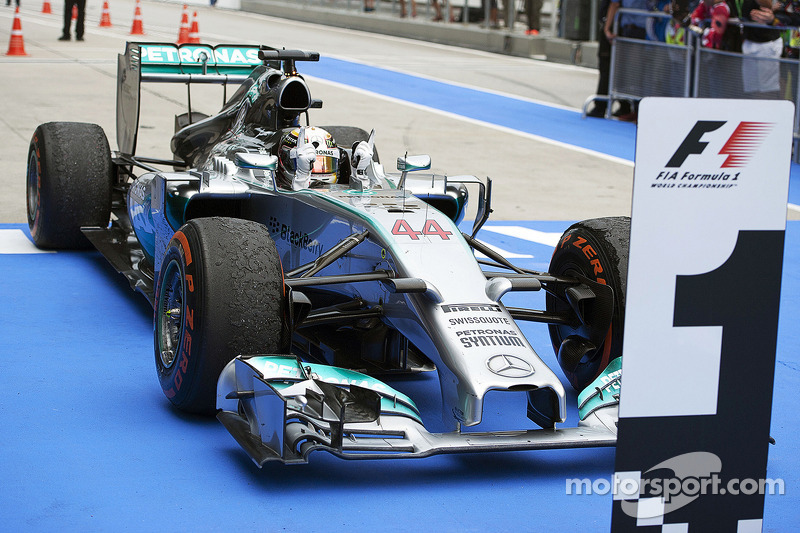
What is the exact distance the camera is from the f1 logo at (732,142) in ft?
10.7

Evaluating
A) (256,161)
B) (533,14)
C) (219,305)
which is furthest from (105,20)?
(219,305)

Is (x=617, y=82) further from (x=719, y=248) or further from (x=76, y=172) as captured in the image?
(x=719, y=248)

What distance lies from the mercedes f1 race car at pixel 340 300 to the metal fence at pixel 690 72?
300 inches

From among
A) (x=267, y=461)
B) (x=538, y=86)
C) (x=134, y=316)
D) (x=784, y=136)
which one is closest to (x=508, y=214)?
(x=134, y=316)

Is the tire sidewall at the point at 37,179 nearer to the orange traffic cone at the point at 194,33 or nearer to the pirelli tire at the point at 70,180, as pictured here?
the pirelli tire at the point at 70,180

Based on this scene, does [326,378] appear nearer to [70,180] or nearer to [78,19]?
[70,180]

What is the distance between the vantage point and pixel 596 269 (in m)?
5.40

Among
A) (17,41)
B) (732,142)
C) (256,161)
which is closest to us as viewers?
(732,142)

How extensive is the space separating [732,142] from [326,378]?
6.51 ft

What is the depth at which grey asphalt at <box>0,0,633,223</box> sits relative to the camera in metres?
11.0

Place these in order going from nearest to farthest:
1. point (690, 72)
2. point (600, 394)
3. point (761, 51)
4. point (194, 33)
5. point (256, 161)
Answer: point (600, 394)
point (256, 161)
point (761, 51)
point (690, 72)
point (194, 33)

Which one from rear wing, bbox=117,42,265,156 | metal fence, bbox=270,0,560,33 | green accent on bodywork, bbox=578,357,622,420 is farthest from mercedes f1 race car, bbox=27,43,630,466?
metal fence, bbox=270,0,560,33

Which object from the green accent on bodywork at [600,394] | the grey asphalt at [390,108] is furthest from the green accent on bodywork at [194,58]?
the green accent on bodywork at [600,394]

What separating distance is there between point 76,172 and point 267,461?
3.87 m
